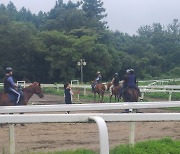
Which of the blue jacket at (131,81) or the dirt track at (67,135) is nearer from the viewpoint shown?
the dirt track at (67,135)

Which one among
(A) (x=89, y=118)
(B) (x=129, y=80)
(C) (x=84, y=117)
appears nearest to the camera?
(A) (x=89, y=118)

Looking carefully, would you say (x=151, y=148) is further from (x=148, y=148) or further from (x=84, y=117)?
(x=84, y=117)

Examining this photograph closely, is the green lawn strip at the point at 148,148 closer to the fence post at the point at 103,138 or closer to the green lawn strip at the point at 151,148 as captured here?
the green lawn strip at the point at 151,148

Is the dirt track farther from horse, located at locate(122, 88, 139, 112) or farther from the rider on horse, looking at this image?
horse, located at locate(122, 88, 139, 112)

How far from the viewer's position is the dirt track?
7621 millimetres

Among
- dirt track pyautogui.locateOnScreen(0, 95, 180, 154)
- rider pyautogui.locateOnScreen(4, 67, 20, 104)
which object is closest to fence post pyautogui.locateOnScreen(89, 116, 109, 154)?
dirt track pyautogui.locateOnScreen(0, 95, 180, 154)

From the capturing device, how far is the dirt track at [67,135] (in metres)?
7.62

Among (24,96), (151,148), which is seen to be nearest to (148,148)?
(151,148)

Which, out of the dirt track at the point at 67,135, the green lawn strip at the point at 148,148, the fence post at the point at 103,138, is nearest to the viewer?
the fence post at the point at 103,138

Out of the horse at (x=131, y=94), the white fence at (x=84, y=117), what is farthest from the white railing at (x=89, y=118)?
the horse at (x=131, y=94)

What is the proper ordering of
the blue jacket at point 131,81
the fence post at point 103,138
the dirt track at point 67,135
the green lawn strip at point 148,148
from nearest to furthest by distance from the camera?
the fence post at point 103,138 < the green lawn strip at point 148,148 < the dirt track at point 67,135 < the blue jacket at point 131,81

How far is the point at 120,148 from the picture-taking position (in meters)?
7.08

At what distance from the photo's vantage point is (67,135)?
327 inches

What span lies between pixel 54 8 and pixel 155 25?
46127mm
